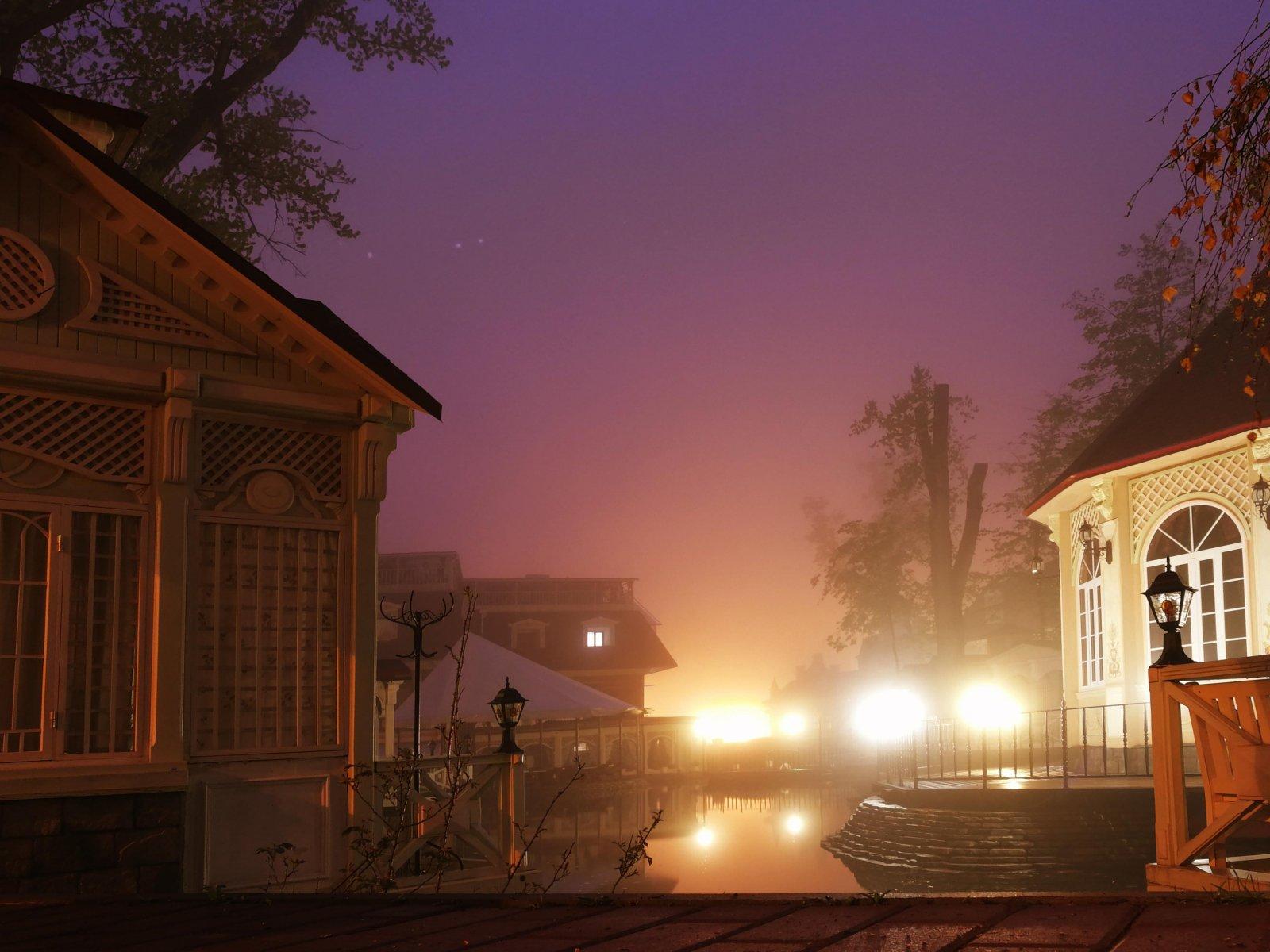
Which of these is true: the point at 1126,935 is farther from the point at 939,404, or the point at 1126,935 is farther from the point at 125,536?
the point at 939,404

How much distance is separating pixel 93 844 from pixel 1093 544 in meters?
16.0

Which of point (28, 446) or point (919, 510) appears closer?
point (28, 446)

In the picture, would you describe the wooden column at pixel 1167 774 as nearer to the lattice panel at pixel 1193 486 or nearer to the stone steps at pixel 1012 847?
the stone steps at pixel 1012 847

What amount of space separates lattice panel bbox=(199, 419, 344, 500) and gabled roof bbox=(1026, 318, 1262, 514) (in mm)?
11695

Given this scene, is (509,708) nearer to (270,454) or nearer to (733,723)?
(270,454)

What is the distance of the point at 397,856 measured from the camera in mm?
10242

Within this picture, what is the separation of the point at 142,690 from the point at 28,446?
82.3 inches

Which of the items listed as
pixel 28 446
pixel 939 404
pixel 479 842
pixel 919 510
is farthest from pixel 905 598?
pixel 28 446

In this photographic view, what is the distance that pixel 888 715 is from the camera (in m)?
29.6

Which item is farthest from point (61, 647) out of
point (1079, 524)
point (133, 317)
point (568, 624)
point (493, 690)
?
point (568, 624)

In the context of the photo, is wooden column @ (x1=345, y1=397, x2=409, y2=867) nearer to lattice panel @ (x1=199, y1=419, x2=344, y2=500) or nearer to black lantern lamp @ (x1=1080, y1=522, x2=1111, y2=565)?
lattice panel @ (x1=199, y1=419, x2=344, y2=500)

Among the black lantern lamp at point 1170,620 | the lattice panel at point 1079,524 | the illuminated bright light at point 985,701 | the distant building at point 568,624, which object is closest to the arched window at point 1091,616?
the lattice panel at point 1079,524

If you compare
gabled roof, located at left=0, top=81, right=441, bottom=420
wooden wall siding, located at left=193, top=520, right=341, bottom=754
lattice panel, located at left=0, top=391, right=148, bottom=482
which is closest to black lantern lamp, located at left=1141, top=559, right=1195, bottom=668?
gabled roof, located at left=0, top=81, right=441, bottom=420

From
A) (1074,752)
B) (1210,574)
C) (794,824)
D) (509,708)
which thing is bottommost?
(794,824)
